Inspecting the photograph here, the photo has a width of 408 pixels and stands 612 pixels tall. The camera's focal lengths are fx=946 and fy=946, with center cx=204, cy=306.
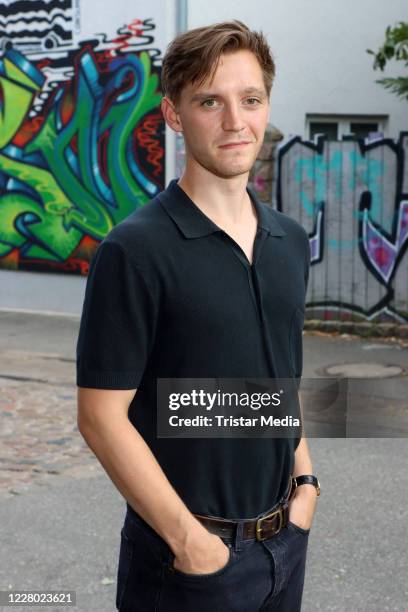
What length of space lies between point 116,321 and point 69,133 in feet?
38.6

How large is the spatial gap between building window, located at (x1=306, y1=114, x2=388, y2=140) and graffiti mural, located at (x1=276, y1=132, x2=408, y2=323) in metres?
1.12

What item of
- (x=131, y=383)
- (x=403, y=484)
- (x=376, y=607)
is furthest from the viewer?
(x=403, y=484)

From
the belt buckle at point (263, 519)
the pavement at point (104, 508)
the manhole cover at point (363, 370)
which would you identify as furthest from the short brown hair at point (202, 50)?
the manhole cover at point (363, 370)

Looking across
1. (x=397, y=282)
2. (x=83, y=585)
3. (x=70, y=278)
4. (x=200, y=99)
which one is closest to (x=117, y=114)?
(x=70, y=278)

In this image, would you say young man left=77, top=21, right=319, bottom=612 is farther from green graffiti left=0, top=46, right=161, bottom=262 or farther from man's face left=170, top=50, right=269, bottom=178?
green graffiti left=0, top=46, right=161, bottom=262

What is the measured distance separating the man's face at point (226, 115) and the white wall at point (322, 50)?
1073 centimetres

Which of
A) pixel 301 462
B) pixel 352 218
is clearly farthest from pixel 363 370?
pixel 301 462

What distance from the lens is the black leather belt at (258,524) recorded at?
2.25 metres

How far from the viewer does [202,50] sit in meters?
2.21

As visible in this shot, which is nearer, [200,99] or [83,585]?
[200,99]

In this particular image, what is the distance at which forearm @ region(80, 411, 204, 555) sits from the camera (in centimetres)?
214

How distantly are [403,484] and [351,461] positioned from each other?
0.57 metres

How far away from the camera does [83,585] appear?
15.4ft

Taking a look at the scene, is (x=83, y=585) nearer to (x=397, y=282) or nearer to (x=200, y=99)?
(x=200, y=99)
